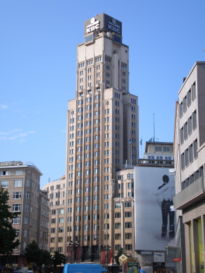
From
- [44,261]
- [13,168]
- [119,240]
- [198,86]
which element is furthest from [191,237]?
[119,240]

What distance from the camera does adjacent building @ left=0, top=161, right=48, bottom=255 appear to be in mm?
96062

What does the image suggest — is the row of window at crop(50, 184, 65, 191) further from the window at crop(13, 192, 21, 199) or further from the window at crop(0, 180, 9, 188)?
the window at crop(13, 192, 21, 199)

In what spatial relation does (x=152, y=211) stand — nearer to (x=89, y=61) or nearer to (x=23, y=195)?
(x=23, y=195)

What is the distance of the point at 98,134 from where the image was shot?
5763 inches

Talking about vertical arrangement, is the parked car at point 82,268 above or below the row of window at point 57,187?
below

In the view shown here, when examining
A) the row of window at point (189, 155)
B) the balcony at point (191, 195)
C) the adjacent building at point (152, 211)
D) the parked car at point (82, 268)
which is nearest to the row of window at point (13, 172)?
the adjacent building at point (152, 211)

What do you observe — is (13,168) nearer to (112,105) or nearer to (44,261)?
(44,261)

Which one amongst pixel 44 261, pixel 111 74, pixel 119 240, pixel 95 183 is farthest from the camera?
pixel 111 74

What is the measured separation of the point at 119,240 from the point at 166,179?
30985mm

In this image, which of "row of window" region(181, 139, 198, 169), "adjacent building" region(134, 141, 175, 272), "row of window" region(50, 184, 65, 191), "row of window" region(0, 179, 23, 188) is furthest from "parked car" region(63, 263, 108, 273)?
"row of window" region(50, 184, 65, 191)

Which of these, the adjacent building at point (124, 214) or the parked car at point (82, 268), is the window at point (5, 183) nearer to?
the adjacent building at point (124, 214)

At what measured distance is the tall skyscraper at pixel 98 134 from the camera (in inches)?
5423

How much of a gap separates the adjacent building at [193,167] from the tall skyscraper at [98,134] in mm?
89860

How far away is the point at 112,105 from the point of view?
480 ft
